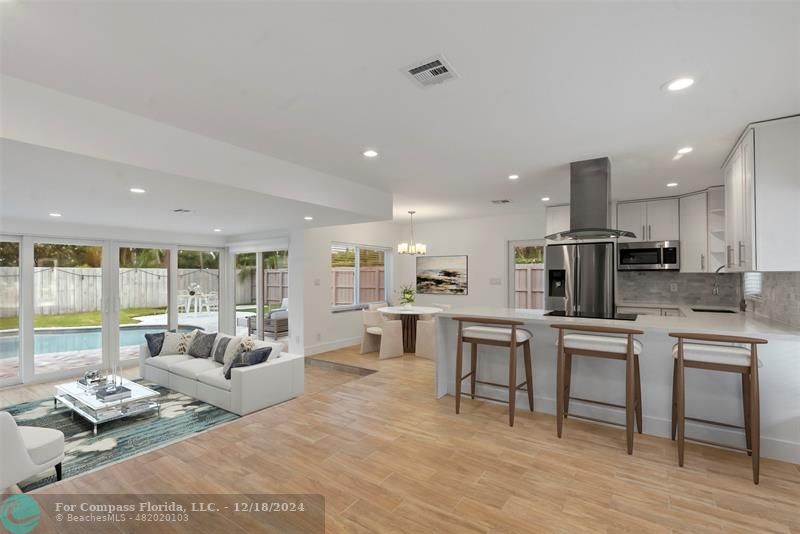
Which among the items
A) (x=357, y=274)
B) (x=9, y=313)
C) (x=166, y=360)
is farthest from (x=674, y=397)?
(x=9, y=313)

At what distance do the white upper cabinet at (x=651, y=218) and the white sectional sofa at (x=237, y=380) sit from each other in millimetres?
5121

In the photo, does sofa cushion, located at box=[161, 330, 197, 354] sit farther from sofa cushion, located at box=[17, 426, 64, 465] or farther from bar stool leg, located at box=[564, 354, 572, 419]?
bar stool leg, located at box=[564, 354, 572, 419]

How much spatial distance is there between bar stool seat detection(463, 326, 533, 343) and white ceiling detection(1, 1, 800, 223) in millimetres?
1630

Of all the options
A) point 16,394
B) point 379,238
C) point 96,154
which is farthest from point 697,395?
point 16,394

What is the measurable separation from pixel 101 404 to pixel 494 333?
13.7 ft

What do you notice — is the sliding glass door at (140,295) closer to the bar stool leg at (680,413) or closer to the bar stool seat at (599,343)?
the bar stool seat at (599,343)

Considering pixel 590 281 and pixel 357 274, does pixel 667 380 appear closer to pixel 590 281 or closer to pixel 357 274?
pixel 590 281

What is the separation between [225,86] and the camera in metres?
2.17

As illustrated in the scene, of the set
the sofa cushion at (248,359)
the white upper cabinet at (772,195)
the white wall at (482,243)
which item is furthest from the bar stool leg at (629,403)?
the white wall at (482,243)

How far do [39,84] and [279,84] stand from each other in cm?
137

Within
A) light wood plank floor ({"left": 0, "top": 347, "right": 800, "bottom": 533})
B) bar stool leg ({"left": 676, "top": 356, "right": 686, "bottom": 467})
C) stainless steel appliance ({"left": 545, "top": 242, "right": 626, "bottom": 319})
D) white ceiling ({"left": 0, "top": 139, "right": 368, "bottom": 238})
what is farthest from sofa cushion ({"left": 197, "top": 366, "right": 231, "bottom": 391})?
bar stool leg ({"left": 676, "top": 356, "right": 686, "bottom": 467})

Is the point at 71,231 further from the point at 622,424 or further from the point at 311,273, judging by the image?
the point at 622,424

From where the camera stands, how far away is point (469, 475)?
241cm

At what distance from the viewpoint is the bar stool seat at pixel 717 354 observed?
2400 millimetres
